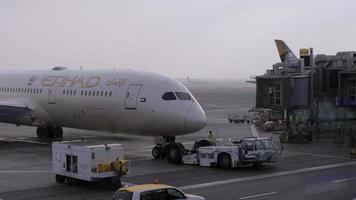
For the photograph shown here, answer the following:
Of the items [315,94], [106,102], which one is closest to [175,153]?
[106,102]

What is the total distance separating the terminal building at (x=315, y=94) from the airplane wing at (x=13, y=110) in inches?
680

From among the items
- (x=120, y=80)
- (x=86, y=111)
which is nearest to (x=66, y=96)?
(x=86, y=111)

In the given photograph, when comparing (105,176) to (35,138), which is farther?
(35,138)

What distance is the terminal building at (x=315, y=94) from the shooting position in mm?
40156

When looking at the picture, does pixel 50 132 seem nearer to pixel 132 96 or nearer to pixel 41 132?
pixel 41 132

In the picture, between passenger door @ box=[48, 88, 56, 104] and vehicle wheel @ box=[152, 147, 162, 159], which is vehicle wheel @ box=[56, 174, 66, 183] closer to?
vehicle wheel @ box=[152, 147, 162, 159]

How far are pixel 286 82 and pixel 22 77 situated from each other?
19198 millimetres

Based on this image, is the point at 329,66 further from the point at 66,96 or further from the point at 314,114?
the point at 66,96

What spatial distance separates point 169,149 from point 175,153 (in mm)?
639

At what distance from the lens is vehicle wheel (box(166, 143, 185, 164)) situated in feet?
93.0

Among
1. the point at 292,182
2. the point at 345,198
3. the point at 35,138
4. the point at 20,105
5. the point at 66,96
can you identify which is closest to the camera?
the point at 345,198

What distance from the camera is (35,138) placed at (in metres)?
41.0

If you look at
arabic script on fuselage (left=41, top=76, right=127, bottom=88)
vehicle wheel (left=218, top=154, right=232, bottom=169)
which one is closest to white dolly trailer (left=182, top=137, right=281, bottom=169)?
vehicle wheel (left=218, top=154, right=232, bottom=169)

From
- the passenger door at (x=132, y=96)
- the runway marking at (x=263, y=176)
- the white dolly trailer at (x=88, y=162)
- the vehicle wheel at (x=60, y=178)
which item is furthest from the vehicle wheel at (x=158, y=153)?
the vehicle wheel at (x=60, y=178)
